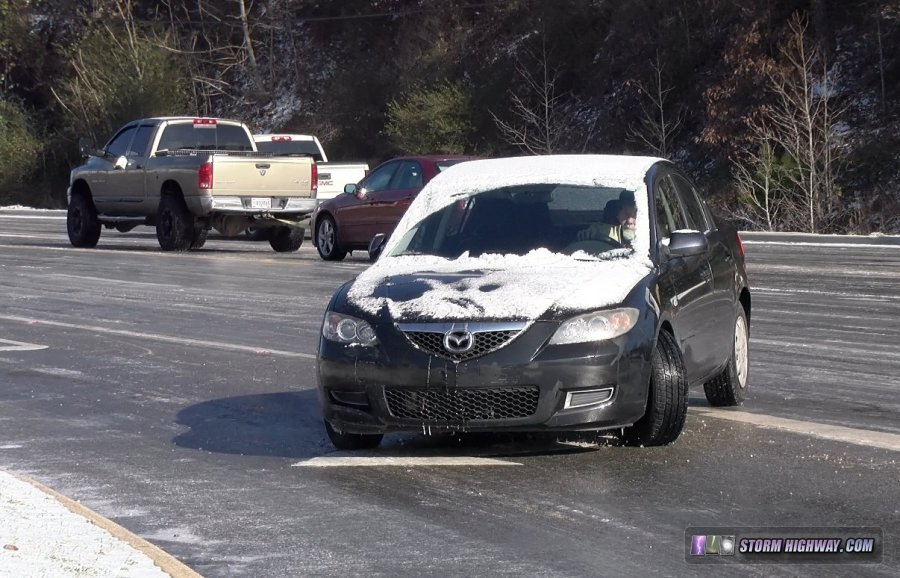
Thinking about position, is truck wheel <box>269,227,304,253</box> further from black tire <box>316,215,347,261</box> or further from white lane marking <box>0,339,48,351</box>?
white lane marking <box>0,339,48,351</box>

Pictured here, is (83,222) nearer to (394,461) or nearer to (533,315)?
(394,461)

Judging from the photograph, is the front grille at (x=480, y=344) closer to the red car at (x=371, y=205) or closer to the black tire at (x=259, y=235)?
the red car at (x=371, y=205)

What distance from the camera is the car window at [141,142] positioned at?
26.5 metres

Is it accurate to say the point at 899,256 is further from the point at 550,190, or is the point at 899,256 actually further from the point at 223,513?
A: the point at 223,513

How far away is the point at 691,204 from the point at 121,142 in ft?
62.4

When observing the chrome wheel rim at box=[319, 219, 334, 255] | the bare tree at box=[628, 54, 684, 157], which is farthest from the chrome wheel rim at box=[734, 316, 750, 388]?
the bare tree at box=[628, 54, 684, 157]

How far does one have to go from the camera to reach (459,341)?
7609 mm

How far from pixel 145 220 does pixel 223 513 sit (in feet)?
67.1

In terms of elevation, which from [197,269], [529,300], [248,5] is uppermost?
[248,5]

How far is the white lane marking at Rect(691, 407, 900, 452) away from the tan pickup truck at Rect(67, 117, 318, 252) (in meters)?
16.4

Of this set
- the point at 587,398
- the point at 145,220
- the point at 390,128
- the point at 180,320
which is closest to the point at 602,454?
the point at 587,398

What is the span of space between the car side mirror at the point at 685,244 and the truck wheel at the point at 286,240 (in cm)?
1852

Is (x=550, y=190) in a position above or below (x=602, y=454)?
above

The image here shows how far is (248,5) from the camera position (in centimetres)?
6738
